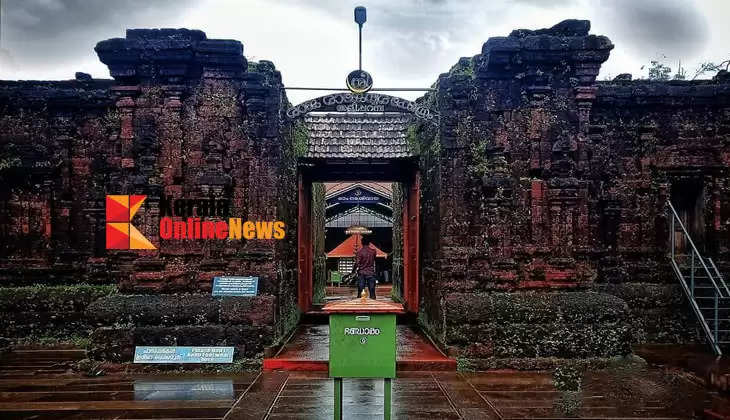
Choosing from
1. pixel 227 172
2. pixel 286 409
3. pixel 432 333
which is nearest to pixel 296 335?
pixel 432 333

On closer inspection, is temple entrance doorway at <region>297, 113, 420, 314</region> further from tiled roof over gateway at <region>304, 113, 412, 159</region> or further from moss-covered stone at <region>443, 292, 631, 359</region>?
moss-covered stone at <region>443, 292, 631, 359</region>

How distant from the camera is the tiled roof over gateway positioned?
448 inches

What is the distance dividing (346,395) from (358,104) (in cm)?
425

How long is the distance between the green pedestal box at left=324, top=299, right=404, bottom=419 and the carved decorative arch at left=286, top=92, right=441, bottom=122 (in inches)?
159

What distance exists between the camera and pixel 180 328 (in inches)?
324

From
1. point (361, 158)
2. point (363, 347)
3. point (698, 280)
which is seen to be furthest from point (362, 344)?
point (698, 280)

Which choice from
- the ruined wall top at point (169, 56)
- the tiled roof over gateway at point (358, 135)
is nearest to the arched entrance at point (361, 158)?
the tiled roof over gateway at point (358, 135)

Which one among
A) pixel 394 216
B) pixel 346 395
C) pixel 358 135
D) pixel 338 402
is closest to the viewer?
pixel 338 402

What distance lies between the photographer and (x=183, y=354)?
8.07m

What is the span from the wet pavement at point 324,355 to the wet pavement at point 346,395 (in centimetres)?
18

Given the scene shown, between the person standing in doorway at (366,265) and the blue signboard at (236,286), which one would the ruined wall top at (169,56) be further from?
the person standing in doorway at (366,265)

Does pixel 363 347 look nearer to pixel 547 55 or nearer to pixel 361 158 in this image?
pixel 547 55

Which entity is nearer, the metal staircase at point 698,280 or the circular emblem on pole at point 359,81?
the circular emblem on pole at point 359,81

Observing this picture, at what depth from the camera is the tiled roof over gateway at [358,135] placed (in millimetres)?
11391
